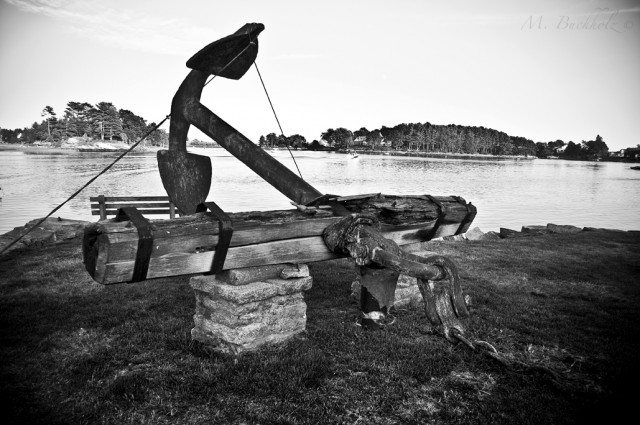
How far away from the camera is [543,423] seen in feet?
11.0

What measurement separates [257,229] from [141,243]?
113cm

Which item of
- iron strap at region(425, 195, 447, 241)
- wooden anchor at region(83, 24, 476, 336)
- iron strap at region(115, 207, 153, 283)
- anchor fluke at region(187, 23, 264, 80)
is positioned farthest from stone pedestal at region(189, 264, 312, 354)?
anchor fluke at region(187, 23, 264, 80)

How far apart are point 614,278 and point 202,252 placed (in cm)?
885

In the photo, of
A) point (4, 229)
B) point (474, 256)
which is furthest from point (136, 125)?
point (474, 256)

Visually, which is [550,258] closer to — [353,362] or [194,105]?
[353,362]

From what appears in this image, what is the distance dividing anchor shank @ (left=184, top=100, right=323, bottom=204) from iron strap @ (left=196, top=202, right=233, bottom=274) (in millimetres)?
921

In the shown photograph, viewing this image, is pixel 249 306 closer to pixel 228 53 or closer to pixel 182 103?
pixel 182 103

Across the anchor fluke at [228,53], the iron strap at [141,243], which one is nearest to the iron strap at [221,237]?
the iron strap at [141,243]

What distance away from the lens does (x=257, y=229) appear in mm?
4113

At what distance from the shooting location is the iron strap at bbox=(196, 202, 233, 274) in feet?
12.6

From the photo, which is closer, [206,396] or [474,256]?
[206,396]

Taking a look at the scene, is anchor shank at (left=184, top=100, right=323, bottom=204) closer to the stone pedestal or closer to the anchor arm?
the anchor arm

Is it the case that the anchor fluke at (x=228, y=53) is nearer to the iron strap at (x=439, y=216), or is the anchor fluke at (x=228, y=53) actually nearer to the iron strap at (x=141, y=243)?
the iron strap at (x=141, y=243)

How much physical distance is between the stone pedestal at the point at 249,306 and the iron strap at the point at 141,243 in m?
1.01
